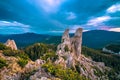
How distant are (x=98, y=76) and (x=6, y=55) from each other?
520 feet

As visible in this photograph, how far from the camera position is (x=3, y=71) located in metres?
36.9

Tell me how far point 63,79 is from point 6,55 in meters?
12.2

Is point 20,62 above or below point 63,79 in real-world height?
above

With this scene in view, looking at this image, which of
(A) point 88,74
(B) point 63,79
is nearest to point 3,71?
(B) point 63,79

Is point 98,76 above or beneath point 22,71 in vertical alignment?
beneath

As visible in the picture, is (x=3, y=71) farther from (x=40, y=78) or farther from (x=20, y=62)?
(x=40, y=78)

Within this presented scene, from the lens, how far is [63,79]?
39.3 metres

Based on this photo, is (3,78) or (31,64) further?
(31,64)

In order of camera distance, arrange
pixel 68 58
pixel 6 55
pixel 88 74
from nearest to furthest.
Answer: pixel 6 55 < pixel 68 58 < pixel 88 74

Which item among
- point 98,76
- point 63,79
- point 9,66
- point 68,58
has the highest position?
point 9,66

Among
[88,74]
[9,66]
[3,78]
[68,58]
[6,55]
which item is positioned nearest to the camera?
[3,78]

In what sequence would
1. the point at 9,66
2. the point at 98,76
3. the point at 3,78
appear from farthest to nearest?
1. the point at 98,76
2. the point at 9,66
3. the point at 3,78

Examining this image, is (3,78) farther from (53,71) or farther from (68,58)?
(68,58)

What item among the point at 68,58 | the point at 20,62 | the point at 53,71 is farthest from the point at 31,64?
the point at 68,58
